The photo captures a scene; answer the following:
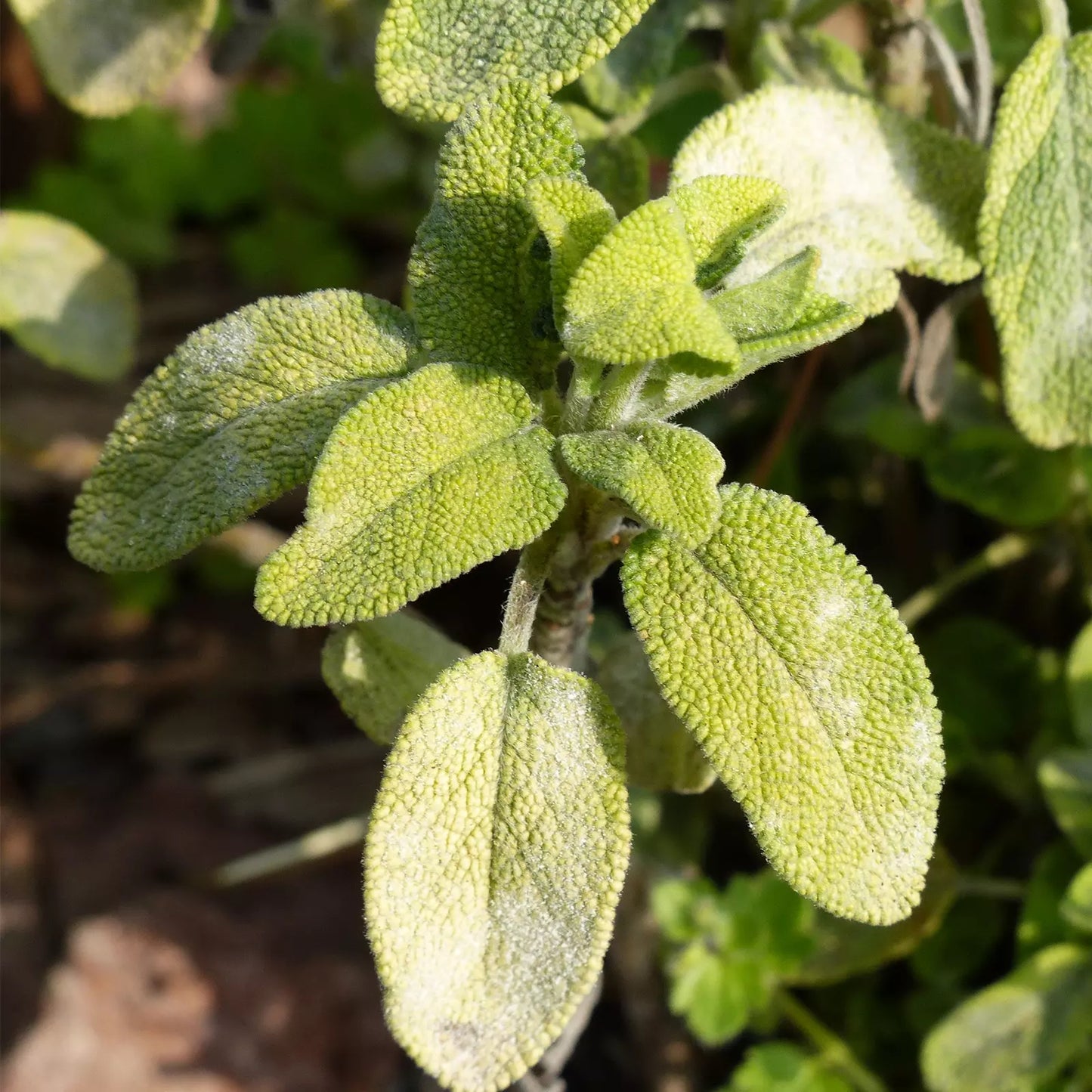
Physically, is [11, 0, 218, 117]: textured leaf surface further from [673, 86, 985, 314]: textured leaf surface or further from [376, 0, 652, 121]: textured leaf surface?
[673, 86, 985, 314]: textured leaf surface

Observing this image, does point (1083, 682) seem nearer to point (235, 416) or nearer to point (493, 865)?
point (493, 865)

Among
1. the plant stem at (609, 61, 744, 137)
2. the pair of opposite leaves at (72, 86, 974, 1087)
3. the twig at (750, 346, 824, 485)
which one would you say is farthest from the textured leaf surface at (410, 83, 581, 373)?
the twig at (750, 346, 824, 485)

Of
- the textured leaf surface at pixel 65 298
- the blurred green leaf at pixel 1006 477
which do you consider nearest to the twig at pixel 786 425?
the blurred green leaf at pixel 1006 477

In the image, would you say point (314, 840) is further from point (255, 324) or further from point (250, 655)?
point (255, 324)

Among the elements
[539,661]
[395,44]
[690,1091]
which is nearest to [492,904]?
[539,661]

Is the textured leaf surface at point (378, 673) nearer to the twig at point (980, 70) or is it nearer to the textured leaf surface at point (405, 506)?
the textured leaf surface at point (405, 506)

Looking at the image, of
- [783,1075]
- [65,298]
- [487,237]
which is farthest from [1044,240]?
[65,298]
